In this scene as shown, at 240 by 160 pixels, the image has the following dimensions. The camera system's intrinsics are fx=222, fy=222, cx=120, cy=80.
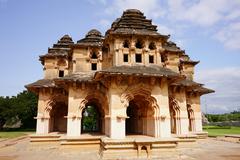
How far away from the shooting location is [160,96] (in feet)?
43.7

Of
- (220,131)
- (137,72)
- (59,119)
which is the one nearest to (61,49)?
(59,119)

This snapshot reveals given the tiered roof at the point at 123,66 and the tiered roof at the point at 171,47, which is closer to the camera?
the tiered roof at the point at 123,66

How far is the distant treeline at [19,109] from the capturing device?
45.7 metres

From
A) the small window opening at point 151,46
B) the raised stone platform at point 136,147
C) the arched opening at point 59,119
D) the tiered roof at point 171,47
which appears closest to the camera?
the raised stone platform at point 136,147

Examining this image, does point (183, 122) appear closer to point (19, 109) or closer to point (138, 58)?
point (138, 58)

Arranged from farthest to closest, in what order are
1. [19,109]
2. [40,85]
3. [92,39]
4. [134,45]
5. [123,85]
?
1. [19,109]
2. [40,85]
3. [92,39]
4. [134,45]
5. [123,85]

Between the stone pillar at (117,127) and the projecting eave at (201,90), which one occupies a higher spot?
the projecting eave at (201,90)

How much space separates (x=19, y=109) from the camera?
45.7 m

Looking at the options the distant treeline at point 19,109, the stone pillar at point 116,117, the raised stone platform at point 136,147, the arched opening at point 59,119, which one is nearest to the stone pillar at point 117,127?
the stone pillar at point 116,117

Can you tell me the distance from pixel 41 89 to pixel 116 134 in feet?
30.6

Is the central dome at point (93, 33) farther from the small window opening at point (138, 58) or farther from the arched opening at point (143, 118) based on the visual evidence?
the arched opening at point (143, 118)

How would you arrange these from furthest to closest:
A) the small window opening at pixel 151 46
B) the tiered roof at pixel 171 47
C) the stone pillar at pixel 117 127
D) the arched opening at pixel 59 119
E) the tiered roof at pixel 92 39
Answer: the arched opening at pixel 59 119
the tiered roof at pixel 171 47
the tiered roof at pixel 92 39
the small window opening at pixel 151 46
the stone pillar at pixel 117 127

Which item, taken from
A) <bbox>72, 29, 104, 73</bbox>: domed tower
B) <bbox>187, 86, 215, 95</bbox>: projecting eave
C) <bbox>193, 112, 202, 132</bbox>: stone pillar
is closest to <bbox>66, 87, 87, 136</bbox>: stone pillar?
<bbox>72, 29, 104, 73</bbox>: domed tower

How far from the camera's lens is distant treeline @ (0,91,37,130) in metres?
45.7
